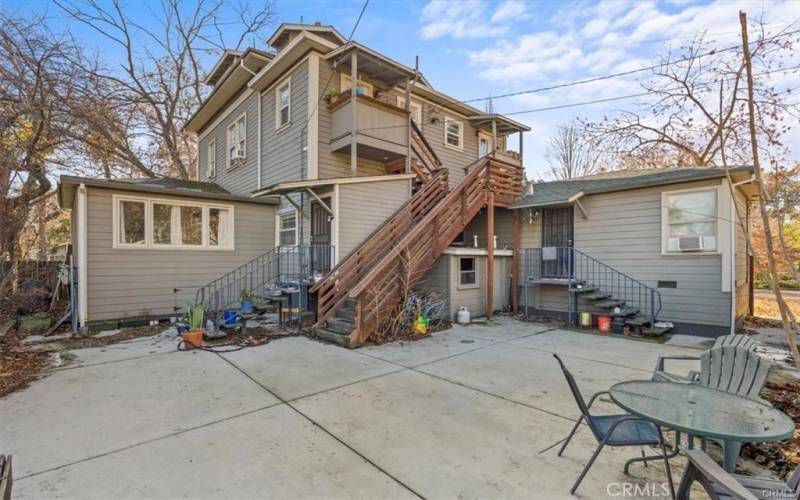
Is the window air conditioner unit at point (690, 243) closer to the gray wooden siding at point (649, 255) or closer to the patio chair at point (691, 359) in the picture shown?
the gray wooden siding at point (649, 255)

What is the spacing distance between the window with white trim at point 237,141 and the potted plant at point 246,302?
A: 4.90m

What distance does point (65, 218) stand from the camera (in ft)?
69.5

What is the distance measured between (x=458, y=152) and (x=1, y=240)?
11787 millimetres

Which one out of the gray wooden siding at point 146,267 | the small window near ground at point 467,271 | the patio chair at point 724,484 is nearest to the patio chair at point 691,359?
the patio chair at point 724,484

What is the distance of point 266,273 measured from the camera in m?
10.3

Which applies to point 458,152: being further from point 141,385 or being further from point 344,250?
point 141,385

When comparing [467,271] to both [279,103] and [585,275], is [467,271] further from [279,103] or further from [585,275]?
[279,103]


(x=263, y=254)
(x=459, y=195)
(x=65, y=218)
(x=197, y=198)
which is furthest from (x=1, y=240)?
(x=65, y=218)

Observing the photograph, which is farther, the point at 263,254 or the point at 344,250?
the point at 263,254

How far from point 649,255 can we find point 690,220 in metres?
1.04

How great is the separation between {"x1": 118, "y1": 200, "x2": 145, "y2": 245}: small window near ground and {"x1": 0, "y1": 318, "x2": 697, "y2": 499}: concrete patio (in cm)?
320

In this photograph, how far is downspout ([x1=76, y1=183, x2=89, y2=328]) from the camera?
745 centimetres

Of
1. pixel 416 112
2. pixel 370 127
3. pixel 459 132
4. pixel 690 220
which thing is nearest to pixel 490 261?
pixel 690 220

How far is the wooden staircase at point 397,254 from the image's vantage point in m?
6.89
